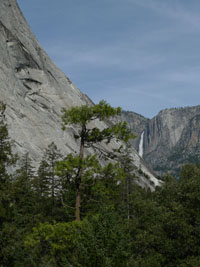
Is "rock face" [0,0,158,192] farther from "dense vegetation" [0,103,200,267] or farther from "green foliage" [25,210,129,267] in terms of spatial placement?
"green foliage" [25,210,129,267]

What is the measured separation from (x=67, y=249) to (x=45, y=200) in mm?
19636

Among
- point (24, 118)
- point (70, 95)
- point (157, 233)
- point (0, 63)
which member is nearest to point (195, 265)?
point (157, 233)

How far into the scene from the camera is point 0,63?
5334 cm

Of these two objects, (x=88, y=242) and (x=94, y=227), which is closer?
(x=88, y=242)

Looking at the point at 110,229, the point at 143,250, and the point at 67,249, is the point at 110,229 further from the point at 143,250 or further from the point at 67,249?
the point at 143,250

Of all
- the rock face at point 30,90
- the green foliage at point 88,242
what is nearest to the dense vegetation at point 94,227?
the green foliage at point 88,242

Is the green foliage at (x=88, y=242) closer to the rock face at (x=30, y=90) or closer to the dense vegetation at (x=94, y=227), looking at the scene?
the dense vegetation at (x=94, y=227)

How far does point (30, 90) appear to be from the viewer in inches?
2291

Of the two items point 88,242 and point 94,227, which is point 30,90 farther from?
point 88,242

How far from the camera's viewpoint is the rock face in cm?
5012

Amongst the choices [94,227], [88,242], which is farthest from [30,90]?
[88,242]

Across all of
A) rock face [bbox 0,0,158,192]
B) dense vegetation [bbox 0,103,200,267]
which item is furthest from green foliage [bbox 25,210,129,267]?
rock face [bbox 0,0,158,192]

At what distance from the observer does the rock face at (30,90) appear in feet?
164

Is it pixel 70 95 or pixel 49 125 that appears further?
pixel 70 95
